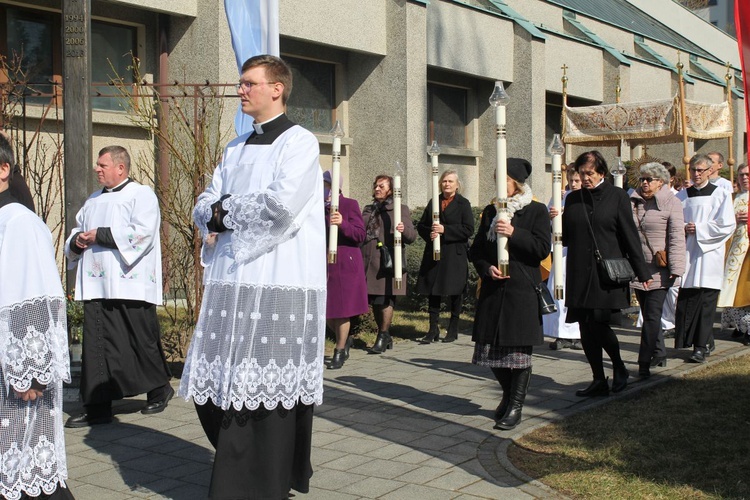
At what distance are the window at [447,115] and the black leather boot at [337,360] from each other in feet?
35.9

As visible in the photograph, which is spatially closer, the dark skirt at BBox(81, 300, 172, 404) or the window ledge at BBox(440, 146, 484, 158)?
the dark skirt at BBox(81, 300, 172, 404)

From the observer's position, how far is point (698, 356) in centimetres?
943

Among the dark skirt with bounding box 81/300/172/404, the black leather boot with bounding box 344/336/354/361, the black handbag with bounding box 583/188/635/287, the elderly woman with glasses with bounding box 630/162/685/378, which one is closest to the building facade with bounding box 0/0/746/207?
the dark skirt with bounding box 81/300/172/404

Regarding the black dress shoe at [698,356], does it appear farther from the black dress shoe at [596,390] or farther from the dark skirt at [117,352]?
the dark skirt at [117,352]

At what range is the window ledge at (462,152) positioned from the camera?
20.1m

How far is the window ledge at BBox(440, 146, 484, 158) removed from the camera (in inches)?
791

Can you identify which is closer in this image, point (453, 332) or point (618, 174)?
point (618, 174)

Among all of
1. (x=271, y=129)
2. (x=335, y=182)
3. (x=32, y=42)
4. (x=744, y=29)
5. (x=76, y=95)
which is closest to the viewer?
(x=744, y=29)

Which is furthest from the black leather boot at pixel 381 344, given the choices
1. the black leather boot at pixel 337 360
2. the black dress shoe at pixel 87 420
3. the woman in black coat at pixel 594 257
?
the black dress shoe at pixel 87 420

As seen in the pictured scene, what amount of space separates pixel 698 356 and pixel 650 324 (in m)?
1.08

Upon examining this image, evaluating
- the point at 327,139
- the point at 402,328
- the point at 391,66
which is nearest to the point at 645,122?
the point at 391,66

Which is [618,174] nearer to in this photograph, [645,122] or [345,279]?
[345,279]

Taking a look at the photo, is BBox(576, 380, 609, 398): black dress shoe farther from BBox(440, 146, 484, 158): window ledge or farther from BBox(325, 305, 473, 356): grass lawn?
BBox(440, 146, 484, 158): window ledge

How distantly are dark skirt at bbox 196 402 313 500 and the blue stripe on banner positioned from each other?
4.14m
